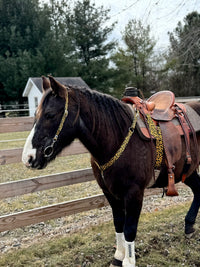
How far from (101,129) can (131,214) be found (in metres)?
0.86

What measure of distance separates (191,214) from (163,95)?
62.6 inches

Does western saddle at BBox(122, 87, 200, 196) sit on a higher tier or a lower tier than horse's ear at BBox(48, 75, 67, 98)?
lower

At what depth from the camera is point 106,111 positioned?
2.12m

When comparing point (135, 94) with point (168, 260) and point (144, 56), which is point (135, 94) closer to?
point (168, 260)

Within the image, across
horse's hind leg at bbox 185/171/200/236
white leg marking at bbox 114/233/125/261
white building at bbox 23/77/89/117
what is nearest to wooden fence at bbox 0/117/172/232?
white leg marking at bbox 114/233/125/261

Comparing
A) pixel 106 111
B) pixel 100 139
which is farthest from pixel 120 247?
pixel 106 111

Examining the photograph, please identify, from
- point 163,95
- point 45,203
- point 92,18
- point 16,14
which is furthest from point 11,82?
point 163,95

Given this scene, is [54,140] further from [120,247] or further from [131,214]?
[120,247]

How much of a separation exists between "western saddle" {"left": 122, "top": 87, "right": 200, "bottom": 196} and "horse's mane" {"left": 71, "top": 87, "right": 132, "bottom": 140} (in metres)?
0.19

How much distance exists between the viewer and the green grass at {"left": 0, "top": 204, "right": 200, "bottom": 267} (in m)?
2.64

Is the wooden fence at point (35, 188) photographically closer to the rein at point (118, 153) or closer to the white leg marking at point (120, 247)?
the white leg marking at point (120, 247)

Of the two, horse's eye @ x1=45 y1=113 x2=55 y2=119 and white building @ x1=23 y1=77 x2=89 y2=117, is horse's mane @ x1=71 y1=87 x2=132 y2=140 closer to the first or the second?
horse's eye @ x1=45 y1=113 x2=55 y2=119

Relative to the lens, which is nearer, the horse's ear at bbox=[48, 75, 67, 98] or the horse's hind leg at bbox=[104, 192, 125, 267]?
the horse's ear at bbox=[48, 75, 67, 98]

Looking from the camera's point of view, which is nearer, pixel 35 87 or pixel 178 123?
pixel 178 123
